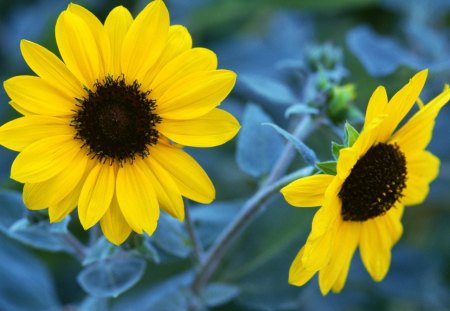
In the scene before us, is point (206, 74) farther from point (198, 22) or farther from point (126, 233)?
point (198, 22)

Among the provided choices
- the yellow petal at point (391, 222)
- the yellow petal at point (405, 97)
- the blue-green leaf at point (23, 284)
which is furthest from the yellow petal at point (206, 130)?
the blue-green leaf at point (23, 284)

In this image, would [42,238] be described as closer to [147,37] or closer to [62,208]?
[62,208]

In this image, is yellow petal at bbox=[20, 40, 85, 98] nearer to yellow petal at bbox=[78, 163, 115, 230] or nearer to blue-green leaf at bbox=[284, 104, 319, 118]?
yellow petal at bbox=[78, 163, 115, 230]

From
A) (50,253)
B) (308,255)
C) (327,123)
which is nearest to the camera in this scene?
(308,255)

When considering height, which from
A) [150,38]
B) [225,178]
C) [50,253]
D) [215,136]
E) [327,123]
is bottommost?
[50,253]

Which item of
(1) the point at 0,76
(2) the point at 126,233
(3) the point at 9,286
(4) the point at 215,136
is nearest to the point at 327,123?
(4) the point at 215,136

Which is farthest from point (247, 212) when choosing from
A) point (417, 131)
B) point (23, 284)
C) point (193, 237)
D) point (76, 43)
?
point (23, 284)
